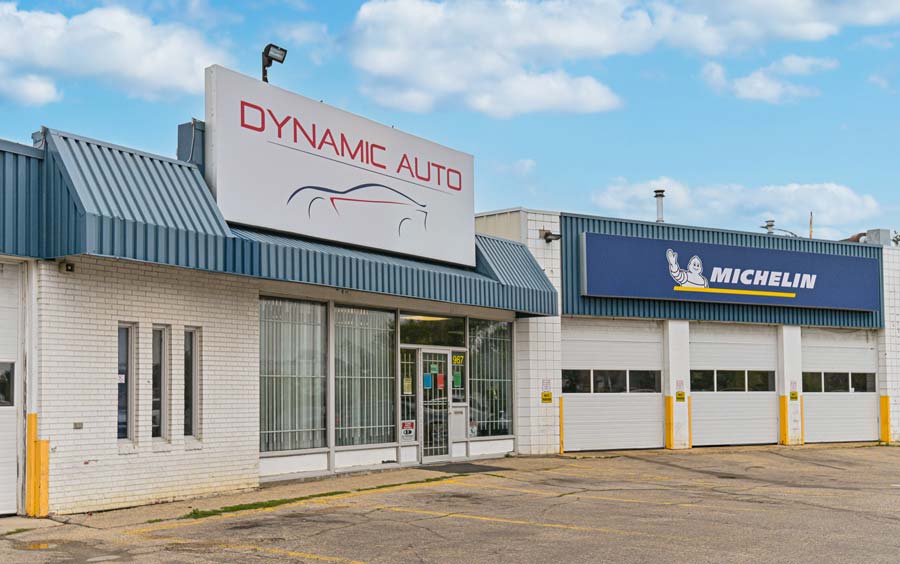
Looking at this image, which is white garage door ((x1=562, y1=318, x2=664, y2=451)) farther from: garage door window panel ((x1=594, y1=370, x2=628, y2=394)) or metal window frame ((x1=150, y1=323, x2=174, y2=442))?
metal window frame ((x1=150, y1=323, x2=174, y2=442))

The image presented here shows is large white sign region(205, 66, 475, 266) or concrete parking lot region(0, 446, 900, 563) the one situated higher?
large white sign region(205, 66, 475, 266)

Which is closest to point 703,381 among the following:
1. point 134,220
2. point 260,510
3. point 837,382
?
point 837,382

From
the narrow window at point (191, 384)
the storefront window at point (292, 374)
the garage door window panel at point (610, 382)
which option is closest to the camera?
the narrow window at point (191, 384)

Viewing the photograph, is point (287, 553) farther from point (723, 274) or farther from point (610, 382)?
point (723, 274)

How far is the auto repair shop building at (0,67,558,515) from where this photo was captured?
12609 mm

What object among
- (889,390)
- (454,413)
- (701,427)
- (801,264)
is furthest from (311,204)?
(889,390)

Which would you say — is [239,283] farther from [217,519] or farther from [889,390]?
[889,390]

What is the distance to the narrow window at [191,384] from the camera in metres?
14.7

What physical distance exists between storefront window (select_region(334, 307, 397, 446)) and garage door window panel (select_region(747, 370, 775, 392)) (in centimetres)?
1177

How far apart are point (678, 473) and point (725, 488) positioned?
2.69 metres

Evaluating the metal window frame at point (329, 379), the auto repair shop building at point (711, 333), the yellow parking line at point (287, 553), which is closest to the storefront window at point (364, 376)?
the metal window frame at point (329, 379)

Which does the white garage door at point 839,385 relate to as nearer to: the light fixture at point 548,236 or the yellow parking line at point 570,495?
the light fixture at point 548,236

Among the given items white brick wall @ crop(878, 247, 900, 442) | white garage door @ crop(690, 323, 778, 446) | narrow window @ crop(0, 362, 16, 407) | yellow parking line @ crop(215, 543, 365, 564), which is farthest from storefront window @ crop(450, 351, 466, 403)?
white brick wall @ crop(878, 247, 900, 442)

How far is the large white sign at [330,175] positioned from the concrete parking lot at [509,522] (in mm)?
4292
